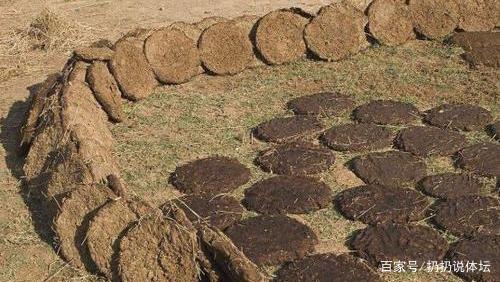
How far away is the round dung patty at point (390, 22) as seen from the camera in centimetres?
834

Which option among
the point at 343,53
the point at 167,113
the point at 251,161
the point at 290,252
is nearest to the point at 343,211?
the point at 290,252

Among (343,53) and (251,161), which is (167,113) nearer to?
(251,161)

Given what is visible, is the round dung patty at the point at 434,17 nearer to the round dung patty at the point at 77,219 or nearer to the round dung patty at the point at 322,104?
the round dung patty at the point at 322,104

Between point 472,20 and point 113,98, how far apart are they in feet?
13.2

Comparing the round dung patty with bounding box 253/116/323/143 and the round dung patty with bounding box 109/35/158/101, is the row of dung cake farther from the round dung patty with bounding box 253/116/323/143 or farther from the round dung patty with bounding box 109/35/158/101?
the round dung patty with bounding box 253/116/323/143

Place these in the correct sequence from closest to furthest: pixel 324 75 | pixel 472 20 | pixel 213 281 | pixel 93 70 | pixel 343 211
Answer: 1. pixel 213 281
2. pixel 343 211
3. pixel 93 70
4. pixel 324 75
5. pixel 472 20

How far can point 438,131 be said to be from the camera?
648 centimetres

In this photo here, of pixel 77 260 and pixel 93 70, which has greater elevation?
pixel 93 70

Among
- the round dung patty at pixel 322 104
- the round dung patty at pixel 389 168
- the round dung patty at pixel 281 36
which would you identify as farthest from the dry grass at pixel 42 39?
the round dung patty at pixel 389 168

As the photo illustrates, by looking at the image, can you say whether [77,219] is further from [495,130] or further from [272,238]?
[495,130]

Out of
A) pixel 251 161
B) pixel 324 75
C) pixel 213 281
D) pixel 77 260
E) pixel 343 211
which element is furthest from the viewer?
pixel 324 75

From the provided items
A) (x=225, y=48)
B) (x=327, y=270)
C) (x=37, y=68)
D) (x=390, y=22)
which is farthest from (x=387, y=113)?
(x=37, y=68)

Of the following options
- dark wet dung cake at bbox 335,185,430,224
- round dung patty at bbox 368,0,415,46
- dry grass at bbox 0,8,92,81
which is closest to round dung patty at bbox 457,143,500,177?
dark wet dung cake at bbox 335,185,430,224

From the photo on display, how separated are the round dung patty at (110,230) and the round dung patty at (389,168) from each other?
1950 mm
